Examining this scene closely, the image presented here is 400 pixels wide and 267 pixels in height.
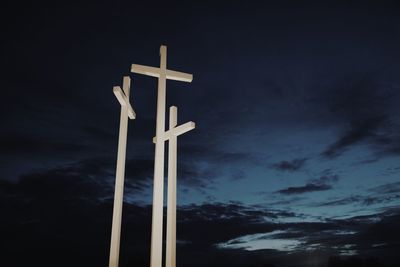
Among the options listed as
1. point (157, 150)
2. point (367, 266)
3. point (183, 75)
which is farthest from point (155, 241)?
point (367, 266)

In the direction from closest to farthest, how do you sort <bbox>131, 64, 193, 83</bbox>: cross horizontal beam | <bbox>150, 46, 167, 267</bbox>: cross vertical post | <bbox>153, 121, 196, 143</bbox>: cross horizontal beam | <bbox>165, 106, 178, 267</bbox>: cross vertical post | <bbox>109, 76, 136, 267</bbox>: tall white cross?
<bbox>150, 46, 167, 267</bbox>: cross vertical post, <bbox>109, 76, 136, 267</bbox>: tall white cross, <bbox>165, 106, 178, 267</bbox>: cross vertical post, <bbox>153, 121, 196, 143</bbox>: cross horizontal beam, <bbox>131, 64, 193, 83</bbox>: cross horizontal beam

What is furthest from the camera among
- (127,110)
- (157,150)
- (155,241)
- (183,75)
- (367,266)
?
(367,266)

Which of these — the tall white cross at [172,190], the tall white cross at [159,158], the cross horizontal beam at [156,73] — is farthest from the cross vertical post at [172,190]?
the cross horizontal beam at [156,73]

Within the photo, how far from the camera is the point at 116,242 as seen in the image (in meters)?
6.28

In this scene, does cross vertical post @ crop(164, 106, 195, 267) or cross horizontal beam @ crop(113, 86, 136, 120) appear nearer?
cross vertical post @ crop(164, 106, 195, 267)

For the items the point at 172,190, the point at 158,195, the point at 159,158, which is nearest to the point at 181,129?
the point at 159,158

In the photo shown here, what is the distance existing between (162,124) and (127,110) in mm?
789

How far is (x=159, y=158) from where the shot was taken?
21.7 ft

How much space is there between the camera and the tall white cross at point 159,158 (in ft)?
20.2

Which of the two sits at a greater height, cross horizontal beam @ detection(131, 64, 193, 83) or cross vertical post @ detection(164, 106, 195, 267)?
cross horizontal beam @ detection(131, 64, 193, 83)

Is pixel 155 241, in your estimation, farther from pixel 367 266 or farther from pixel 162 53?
pixel 367 266

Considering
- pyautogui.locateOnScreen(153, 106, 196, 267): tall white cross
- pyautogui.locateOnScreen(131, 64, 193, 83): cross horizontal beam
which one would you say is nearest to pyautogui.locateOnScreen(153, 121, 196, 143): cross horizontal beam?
pyautogui.locateOnScreen(153, 106, 196, 267): tall white cross

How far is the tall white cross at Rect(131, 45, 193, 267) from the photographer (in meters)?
6.15

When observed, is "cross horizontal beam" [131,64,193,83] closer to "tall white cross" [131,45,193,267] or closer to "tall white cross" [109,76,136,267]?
"tall white cross" [131,45,193,267]
